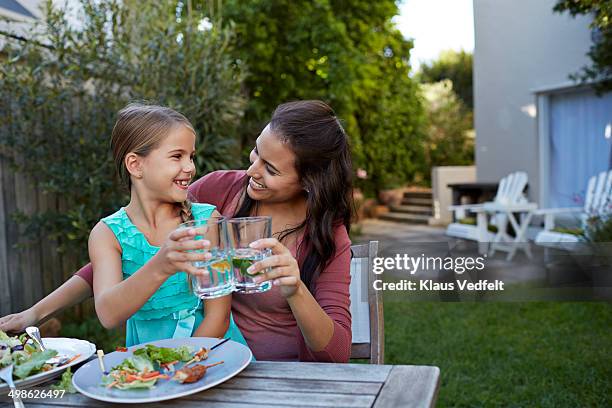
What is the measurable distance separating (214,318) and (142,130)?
561 mm

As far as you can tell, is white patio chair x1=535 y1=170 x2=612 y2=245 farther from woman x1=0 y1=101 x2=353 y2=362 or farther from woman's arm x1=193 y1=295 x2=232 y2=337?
woman's arm x1=193 y1=295 x2=232 y2=337

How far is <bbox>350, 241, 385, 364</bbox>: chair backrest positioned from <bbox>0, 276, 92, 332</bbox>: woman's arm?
2.73 feet

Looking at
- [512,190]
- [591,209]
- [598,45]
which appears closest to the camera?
[591,209]

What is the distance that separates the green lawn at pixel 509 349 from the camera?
299 centimetres

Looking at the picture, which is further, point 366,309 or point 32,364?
point 366,309

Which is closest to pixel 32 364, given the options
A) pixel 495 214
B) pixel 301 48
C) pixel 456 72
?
pixel 301 48

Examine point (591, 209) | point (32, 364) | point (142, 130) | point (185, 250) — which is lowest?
point (591, 209)

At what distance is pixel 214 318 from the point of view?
1583mm

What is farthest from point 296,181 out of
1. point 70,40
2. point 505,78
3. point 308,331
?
point 505,78

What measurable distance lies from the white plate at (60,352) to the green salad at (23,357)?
18 mm

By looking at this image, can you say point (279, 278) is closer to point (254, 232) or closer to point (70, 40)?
point (254, 232)

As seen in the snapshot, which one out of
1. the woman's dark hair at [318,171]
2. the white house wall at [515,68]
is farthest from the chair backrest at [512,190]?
the woman's dark hair at [318,171]

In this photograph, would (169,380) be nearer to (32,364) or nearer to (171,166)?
(32,364)

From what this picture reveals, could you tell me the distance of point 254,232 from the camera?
3.91 ft
